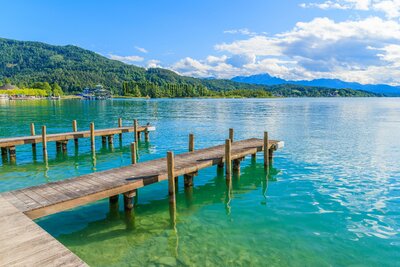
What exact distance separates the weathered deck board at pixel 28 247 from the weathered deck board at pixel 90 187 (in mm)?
1352

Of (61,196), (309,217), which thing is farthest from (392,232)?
(61,196)

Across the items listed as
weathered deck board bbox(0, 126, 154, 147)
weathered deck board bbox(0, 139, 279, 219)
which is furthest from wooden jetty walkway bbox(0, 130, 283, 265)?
weathered deck board bbox(0, 126, 154, 147)

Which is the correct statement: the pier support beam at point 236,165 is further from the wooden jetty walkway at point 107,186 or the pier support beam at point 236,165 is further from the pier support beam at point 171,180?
the pier support beam at point 171,180

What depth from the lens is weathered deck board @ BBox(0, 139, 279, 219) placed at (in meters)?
11.6

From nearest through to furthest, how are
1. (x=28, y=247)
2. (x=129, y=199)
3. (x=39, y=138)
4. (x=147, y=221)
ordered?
(x=28, y=247) < (x=147, y=221) < (x=129, y=199) < (x=39, y=138)

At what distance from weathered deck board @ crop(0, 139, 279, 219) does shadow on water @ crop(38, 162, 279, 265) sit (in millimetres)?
1597

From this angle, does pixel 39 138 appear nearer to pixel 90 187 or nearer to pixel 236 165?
pixel 90 187

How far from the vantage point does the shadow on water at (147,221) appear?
1191 cm

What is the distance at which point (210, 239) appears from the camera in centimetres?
1252

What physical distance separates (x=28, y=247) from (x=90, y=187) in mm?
5273

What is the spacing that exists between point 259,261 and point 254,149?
12.6 meters

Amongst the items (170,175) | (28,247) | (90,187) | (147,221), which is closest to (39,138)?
(90,187)

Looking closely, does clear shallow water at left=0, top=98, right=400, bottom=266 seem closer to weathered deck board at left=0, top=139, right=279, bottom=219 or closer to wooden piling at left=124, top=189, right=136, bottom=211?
wooden piling at left=124, top=189, right=136, bottom=211

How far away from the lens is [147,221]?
1417 centimetres
